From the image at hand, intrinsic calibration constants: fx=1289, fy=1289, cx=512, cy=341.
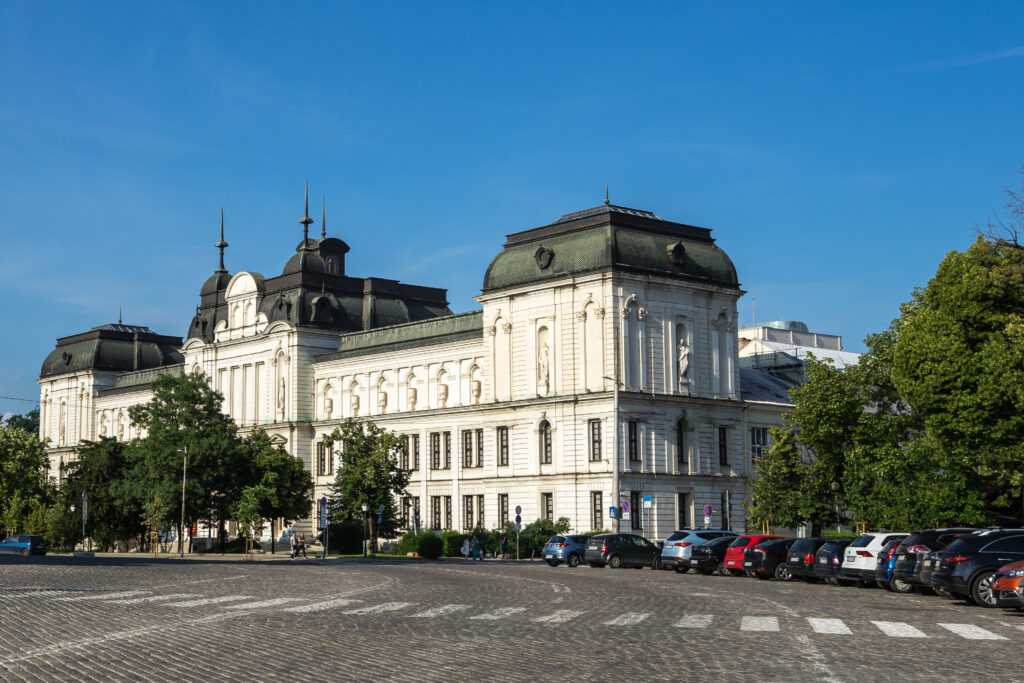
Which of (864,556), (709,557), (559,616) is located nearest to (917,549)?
(864,556)

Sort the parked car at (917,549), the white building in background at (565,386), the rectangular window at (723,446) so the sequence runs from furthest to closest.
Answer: the rectangular window at (723,446)
the white building in background at (565,386)
the parked car at (917,549)

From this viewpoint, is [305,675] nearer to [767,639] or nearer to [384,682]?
[384,682]

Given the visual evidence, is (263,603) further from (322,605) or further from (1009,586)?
(1009,586)

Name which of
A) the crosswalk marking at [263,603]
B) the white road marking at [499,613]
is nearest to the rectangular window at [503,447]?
the crosswalk marking at [263,603]

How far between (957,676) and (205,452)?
71518 mm

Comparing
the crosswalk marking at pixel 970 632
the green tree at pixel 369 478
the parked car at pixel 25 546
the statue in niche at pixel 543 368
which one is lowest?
the parked car at pixel 25 546

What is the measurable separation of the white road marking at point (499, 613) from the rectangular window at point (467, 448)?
6000 centimetres

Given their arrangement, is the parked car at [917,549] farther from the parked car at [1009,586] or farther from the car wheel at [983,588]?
the parked car at [1009,586]

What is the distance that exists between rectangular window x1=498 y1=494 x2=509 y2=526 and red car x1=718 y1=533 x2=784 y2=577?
34480 mm

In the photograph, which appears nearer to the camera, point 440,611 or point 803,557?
point 440,611

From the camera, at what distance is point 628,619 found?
77.8 feet

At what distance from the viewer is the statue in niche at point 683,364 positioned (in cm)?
8031

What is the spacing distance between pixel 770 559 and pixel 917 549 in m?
12.3

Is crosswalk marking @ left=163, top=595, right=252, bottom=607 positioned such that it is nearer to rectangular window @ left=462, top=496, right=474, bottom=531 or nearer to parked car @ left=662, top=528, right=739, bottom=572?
parked car @ left=662, top=528, right=739, bottom=572
